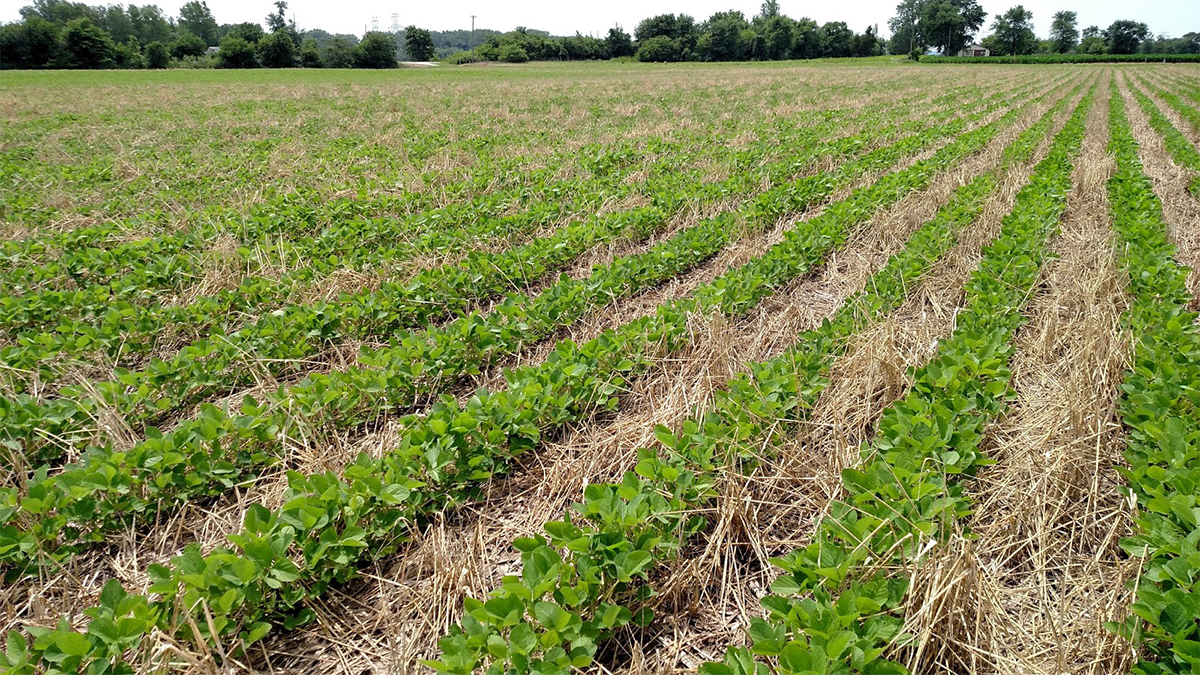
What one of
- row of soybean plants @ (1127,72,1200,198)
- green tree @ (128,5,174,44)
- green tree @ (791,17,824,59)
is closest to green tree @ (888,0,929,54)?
green tree @ (791,17,824,59)

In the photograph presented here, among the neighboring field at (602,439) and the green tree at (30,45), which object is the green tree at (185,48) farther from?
the neighboring field at (602,439)

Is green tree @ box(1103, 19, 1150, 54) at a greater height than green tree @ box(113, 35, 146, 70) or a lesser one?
greater

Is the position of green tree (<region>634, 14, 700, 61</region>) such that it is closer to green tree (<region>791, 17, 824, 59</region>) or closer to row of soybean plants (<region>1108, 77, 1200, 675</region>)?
green tree (<region>791, 17, 824, 59</region>)

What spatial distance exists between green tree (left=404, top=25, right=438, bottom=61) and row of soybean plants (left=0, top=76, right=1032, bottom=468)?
Result: 375ft

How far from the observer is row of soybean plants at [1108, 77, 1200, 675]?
5.95 feet

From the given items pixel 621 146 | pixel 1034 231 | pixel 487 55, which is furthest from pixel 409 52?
pixel 1034 231

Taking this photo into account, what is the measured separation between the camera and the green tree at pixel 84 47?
6650 centimetres

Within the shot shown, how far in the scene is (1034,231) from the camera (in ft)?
19.5

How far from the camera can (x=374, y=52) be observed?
8006cm

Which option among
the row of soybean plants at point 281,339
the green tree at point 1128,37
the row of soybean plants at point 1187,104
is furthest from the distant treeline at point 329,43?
the row of soybean plants at point 281,339

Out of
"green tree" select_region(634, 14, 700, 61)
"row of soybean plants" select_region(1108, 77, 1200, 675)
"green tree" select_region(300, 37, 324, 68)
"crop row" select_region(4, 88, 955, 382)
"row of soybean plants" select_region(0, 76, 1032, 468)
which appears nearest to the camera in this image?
"row of soybean plants" select_region(1108, 77, 1200, 675)

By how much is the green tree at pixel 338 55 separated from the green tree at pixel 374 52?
1.18m

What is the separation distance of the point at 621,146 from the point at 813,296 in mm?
7851

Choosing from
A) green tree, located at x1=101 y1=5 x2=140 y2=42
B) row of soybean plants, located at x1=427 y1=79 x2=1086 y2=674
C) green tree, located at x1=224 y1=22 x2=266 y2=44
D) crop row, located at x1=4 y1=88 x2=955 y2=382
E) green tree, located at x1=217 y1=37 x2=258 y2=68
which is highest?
green tree, located at x1=101 y1=5 x2=140 y2=42
